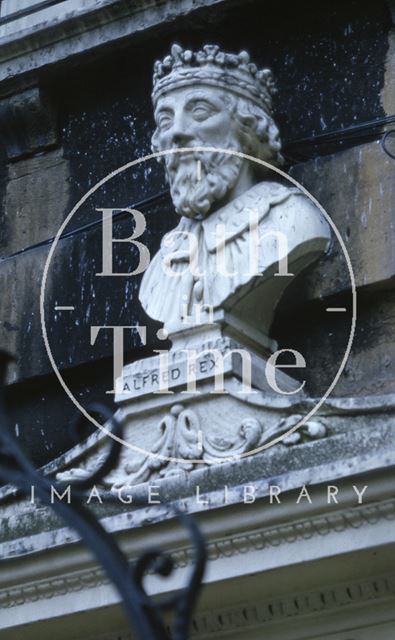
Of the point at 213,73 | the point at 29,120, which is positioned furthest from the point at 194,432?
the point at 29,120

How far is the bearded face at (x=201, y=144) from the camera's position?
6.97 meters

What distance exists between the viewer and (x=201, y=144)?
6.97 metres

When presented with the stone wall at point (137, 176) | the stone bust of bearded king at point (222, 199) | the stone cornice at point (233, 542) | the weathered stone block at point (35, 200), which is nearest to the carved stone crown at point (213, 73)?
the stone bust of bearded king at point (222, 199)

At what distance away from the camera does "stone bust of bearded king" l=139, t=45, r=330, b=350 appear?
6.80 metres

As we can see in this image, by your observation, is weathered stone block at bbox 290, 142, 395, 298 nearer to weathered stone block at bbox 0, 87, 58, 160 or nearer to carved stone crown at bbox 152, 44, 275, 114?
carved stone crown at bbox 152, 44, 275, 114

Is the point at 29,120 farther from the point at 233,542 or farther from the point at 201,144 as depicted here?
the point at 233,542

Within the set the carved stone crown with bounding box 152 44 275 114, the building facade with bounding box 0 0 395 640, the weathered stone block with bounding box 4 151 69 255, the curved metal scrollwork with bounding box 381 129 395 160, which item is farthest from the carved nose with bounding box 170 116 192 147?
the weathered stone block with bounding box 4 151 69 255

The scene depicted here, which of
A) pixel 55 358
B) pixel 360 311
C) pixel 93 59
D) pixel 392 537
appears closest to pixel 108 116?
pixel 93 59

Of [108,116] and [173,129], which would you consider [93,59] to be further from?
[173,129]

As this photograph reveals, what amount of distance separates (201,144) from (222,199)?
0.21m

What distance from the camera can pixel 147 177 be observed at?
7.77 m

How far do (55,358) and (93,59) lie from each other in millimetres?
1290

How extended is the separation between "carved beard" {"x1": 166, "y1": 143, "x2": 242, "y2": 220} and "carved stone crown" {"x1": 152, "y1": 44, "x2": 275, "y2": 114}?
0.73 ft
